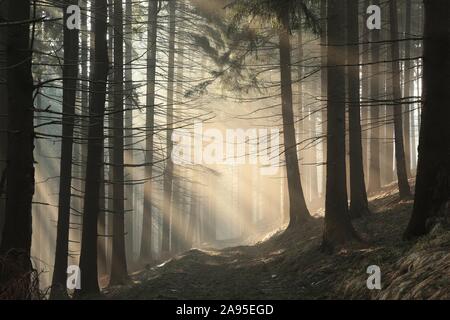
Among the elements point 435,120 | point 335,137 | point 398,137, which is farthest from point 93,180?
point 398,137

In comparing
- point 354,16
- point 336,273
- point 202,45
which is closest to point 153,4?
point 202,45

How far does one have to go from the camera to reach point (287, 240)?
15.4 meters

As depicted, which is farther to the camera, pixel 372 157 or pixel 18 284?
pixel 372 157

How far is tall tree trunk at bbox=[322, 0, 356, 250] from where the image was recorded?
1070cm

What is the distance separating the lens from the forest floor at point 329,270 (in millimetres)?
6375

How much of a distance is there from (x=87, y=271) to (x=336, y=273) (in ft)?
20.1

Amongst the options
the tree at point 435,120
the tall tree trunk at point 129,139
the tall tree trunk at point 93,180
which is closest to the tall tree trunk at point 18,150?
the tall tree trunk at point 93,180

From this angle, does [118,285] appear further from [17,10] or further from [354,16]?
[354,16]

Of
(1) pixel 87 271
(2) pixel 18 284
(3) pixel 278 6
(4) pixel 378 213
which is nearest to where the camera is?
(2) pixel 18 284

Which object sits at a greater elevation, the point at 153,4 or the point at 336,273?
the point at 153,4

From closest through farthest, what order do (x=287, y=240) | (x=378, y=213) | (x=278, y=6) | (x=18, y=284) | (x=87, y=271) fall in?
(x=18, y=284) < (x=278, y=6) < (x=87, y=271) < (x=378, y=213) < (x=287, y=240)

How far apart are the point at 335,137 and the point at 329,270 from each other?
10.6 feet

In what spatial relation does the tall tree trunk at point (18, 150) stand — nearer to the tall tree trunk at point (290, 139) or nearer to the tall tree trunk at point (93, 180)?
the tall tree trunk at point (93, 180)

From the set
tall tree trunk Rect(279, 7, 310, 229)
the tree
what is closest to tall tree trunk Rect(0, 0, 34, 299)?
the tree
